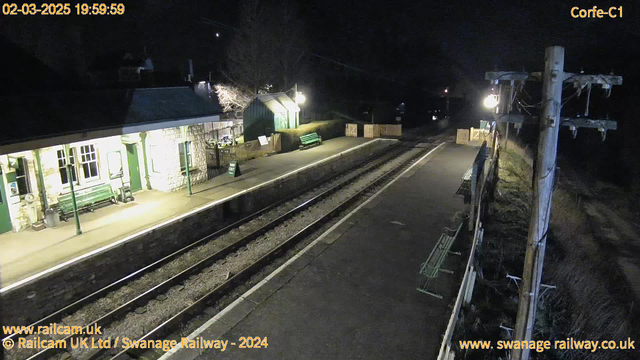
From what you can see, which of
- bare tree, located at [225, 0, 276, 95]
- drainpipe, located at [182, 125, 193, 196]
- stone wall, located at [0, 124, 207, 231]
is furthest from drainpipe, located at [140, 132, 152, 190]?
bare tree, located at [225, 0, 276, 95]

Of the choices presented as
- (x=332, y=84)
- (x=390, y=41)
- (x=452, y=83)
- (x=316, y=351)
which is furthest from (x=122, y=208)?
(x=452, y=83)

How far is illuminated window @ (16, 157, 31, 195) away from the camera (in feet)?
36.4

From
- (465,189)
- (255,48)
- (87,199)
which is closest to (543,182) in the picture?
(465,189)

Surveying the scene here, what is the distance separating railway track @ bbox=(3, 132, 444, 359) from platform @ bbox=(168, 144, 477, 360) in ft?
3.67

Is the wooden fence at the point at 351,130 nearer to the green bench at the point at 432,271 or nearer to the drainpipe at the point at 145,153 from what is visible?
the drainpipe at the point at 145,153

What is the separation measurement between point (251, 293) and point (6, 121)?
8.16 meters

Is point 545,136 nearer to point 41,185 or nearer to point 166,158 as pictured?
point 41,185

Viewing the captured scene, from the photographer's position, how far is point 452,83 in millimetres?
64875

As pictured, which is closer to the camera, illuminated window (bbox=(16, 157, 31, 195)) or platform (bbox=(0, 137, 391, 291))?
platform (bbox=(0, 137, 391, 291))

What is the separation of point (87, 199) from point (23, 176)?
187 cm

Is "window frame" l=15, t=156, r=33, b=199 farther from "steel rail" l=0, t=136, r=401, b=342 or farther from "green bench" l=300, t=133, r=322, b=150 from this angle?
"green bench" l=300, t=133, r=322, b=150

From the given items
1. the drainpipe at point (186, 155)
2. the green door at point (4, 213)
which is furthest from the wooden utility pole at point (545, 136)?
the green door at point (4, 213)

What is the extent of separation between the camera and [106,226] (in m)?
11.6

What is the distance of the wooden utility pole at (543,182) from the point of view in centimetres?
468
